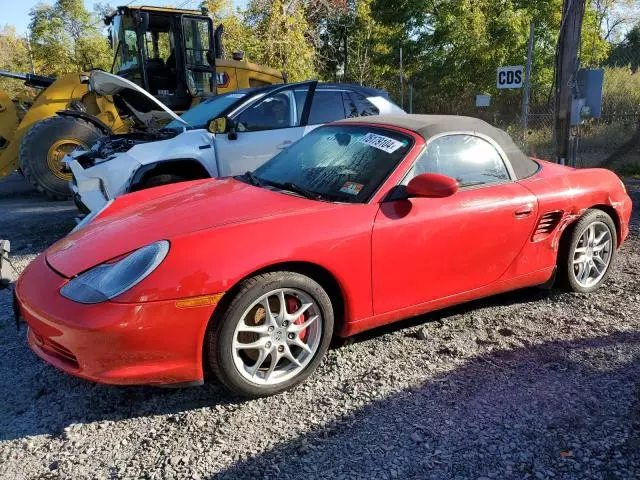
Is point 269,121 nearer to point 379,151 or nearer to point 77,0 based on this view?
point 379,151

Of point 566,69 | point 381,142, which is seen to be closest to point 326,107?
point 381,142

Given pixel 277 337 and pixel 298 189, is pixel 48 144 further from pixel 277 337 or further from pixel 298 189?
pixel 277 337

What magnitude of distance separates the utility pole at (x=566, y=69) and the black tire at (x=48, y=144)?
7.26 m

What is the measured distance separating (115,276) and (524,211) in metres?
2.59

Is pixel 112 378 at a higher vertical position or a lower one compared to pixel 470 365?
higher

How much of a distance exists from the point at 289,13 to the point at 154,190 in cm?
1712

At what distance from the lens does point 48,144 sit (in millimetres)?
8359

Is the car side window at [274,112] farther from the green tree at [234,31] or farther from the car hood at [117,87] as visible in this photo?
the green tree at [234,31]

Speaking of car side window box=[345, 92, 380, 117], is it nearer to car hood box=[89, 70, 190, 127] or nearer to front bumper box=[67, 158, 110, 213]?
car hood box=[89, 70, 190, 127]

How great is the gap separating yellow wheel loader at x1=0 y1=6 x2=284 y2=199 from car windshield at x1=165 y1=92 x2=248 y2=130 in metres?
2.42

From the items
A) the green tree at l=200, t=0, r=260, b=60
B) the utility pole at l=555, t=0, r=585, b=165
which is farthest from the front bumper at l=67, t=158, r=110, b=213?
the green tree at l=200, t=0, r=260, b=60

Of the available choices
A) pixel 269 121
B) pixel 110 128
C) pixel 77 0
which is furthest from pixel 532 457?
pixel 77 0

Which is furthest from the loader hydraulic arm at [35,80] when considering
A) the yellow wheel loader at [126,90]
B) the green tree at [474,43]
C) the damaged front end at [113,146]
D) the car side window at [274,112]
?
the green tree at [474,43]

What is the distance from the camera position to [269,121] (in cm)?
628
